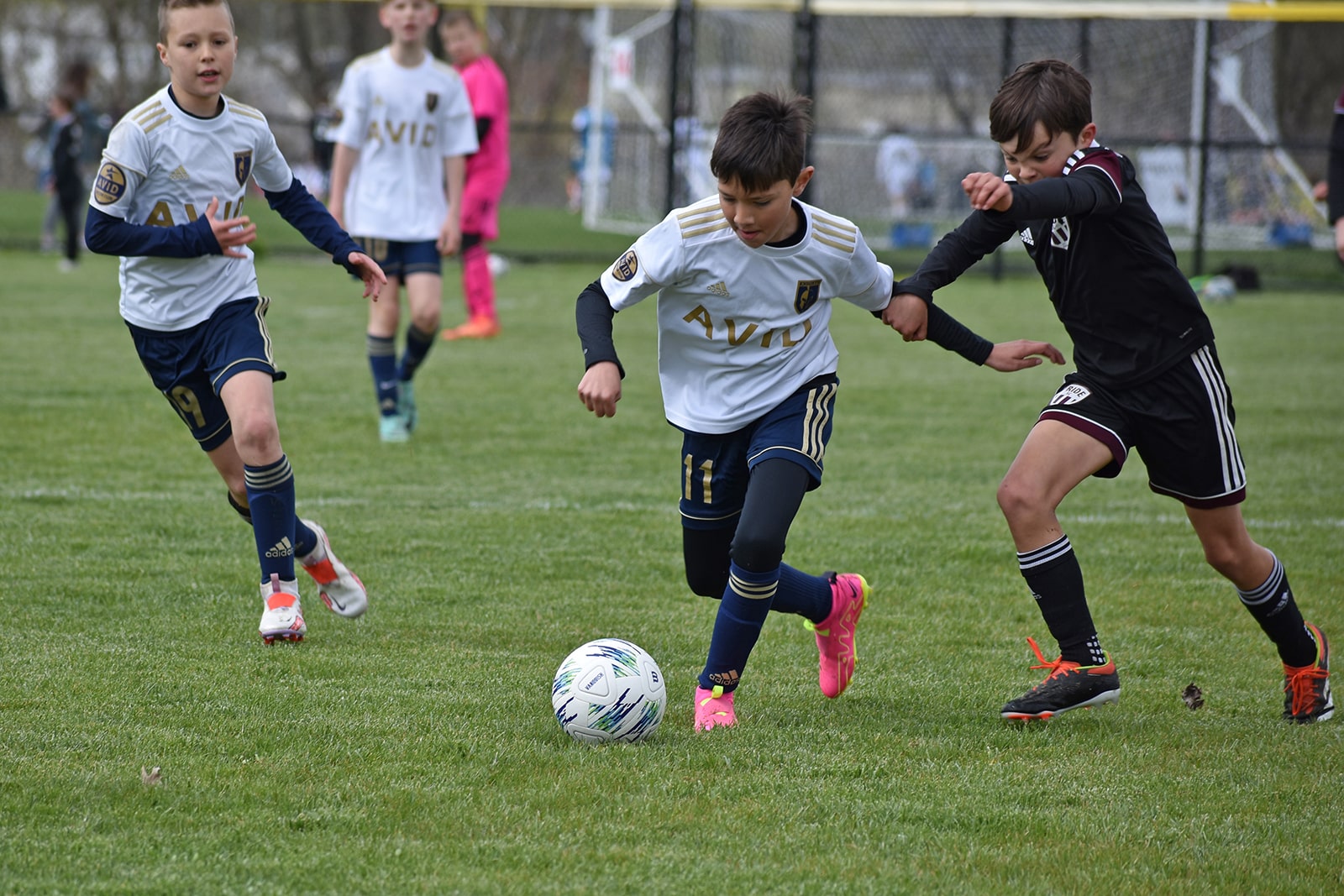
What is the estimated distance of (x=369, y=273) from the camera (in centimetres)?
458

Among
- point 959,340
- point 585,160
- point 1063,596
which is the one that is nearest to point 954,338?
point 959,340

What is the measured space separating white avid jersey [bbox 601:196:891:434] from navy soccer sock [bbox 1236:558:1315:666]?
1255 mm

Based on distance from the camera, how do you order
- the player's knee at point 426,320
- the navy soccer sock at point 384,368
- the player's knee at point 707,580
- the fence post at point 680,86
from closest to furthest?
the player's knee at point 707,580 < the navy soccer sock at point 384,368 < the player's knee at point 426,320 < the fence post at point 680,86

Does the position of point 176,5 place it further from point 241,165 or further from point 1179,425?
point 1179,425

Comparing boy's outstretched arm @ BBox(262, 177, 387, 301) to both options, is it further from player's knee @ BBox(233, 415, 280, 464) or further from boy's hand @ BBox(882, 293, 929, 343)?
boy's hand @ BBox(882, 293, 929, 343)

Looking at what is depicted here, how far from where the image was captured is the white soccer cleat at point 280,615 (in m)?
4.28

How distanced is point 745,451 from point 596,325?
0.53 m

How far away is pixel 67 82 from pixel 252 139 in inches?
606

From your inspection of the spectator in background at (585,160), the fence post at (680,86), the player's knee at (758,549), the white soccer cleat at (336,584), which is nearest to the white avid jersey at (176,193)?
the white soccer cleat at (336,584)

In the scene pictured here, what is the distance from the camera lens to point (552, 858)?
111 inches

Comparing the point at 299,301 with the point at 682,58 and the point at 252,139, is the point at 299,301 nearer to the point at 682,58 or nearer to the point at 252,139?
the point at 682,58

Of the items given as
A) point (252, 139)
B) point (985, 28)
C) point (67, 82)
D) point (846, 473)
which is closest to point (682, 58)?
point (985, 28)

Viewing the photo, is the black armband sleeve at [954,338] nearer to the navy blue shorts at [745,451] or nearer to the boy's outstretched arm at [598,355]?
the navy blue shorts at [745,451]

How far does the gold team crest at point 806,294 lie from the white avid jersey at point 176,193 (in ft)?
5.79
